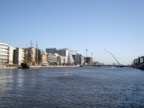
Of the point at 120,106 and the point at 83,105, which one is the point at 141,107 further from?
the point at 83,105

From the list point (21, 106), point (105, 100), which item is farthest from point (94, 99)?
point (21, 106)

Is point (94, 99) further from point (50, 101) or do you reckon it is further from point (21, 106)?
point (21, 106)

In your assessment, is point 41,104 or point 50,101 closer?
point 41,104

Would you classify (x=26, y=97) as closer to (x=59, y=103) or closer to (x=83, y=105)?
(x=59, y=103)

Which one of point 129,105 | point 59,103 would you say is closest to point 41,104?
point 59,103

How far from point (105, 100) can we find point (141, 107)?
6.52m

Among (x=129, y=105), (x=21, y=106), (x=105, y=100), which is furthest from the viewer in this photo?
(x=105, y=100)

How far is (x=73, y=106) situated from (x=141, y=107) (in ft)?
30.4

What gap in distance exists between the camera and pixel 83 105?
3791 centimetres

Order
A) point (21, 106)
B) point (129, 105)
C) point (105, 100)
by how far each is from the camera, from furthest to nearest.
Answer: point (105, 100) < point (129, 105) < point (21, 106)

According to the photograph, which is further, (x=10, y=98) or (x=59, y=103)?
(x=10, y=98)

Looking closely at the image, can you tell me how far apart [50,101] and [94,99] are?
280 inches

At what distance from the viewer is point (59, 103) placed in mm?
39281

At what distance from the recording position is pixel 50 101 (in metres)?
40.7
